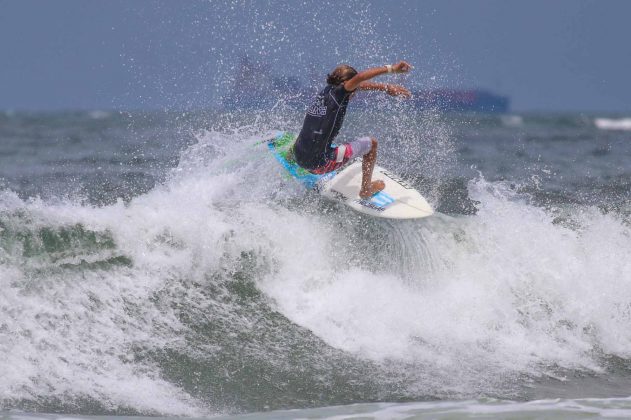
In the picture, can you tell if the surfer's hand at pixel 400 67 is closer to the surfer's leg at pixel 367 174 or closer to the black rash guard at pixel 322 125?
the black rash guard at pixel 322 125

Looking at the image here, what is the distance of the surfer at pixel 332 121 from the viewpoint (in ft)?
27.4

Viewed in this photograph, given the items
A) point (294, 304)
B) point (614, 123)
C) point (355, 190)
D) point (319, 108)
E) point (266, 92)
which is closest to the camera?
point (294, 304)

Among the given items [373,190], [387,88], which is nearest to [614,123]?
[373,190]

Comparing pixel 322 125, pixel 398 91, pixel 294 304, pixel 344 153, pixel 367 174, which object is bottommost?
pixel 294 304

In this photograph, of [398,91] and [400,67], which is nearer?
[400,67]

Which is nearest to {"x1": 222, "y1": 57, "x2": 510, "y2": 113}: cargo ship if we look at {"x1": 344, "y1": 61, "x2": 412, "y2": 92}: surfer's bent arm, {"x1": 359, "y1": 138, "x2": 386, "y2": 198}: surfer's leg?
{"x1": 359, "y1": 138, "x2": 386, "y2": 198}: surfer's leg

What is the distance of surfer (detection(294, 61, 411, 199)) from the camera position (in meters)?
8.36

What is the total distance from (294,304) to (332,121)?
77.0 inches

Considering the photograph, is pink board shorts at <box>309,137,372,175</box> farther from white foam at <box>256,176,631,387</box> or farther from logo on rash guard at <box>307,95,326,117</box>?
white foam at <box>256,176,631,387</box>

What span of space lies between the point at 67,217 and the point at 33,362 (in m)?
2.31

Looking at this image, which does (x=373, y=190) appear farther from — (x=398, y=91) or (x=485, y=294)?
(x=485, y=294)

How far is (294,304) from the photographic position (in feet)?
26.0

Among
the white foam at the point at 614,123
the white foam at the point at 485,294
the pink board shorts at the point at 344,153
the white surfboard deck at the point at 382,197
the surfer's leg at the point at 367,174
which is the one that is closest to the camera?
the white foam at the point at 485,294

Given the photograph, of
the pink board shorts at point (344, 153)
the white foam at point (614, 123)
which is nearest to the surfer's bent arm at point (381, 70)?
the pink board shorts at point (344, 153)
